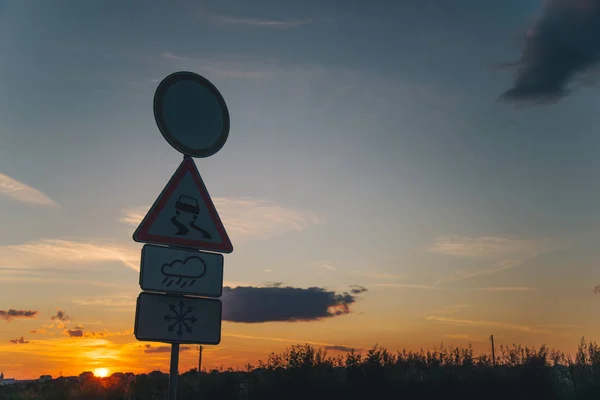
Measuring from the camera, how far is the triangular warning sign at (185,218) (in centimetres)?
532

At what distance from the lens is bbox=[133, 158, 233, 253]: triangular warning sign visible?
17.5 feet

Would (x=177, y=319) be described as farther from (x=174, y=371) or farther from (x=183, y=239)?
(x=183, y=239)

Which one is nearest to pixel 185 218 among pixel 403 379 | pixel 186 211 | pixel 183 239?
pixel 186 211

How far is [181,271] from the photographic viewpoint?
531cm

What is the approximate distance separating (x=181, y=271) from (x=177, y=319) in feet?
1.35

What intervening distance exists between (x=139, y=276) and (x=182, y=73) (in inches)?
83.9

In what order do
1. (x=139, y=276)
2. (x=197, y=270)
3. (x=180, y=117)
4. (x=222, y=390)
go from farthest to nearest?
(x=222, y=390) < (x=180, y=117) < (x=197, y=270) < (x=139, y=276)

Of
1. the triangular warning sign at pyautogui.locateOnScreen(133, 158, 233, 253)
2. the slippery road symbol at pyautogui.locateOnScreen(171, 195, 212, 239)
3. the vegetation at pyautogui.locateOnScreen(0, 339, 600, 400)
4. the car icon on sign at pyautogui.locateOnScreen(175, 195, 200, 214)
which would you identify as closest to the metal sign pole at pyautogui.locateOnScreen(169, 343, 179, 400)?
the triangular warning sign at pyautogui.locateOnScreen(133, 158, 233, 253)

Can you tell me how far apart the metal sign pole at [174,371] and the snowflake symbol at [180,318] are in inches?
6.4

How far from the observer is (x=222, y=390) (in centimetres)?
1769

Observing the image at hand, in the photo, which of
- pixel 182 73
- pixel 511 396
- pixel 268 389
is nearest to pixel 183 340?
pixel 182 73

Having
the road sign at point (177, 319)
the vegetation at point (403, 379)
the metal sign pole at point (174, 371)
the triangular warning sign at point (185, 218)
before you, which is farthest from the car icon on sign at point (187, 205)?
the vegetation at point (403, 379)

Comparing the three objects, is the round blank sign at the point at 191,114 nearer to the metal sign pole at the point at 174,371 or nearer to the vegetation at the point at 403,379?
the metal sign pole at the point at 174,371

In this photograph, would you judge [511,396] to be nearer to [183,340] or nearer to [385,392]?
[385,392]
